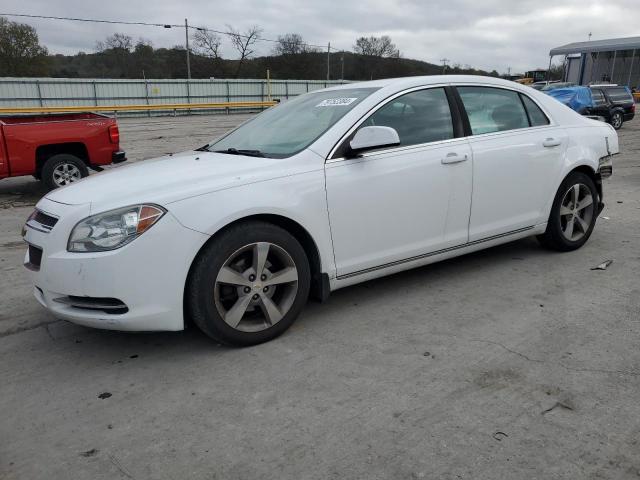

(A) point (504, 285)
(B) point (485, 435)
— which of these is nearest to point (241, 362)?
(B) point (485, 435)

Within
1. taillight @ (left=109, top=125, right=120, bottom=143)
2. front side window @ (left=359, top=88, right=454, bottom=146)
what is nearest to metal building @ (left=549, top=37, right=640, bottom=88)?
taillight @ (left=109, top=125, right=120, bottom=143)

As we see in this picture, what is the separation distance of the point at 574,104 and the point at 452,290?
16358 mm

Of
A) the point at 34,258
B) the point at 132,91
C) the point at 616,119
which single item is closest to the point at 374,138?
the point at 34,258

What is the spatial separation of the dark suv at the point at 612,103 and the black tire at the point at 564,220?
609 inches

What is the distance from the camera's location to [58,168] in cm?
897

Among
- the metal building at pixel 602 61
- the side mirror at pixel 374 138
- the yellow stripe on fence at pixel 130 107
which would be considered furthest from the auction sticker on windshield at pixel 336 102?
the metal building at pixel 602 61

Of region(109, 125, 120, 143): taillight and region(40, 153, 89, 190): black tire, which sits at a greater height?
region(109, 125, 120, 143): taillight

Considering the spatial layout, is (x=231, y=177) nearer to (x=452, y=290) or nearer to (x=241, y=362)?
(x=241, y=362)

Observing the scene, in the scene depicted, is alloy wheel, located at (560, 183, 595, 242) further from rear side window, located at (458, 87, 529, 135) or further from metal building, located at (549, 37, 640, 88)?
metal building, located at (549, 37, 640, 88)

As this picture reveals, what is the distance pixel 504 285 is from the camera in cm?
431

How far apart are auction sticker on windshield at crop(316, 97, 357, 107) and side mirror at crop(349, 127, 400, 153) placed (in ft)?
1.53

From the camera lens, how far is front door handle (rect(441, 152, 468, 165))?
13.0 ft

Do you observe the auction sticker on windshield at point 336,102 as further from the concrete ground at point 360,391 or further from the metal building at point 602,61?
the metal building at point 602,61

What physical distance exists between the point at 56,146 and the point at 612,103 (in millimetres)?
18589
